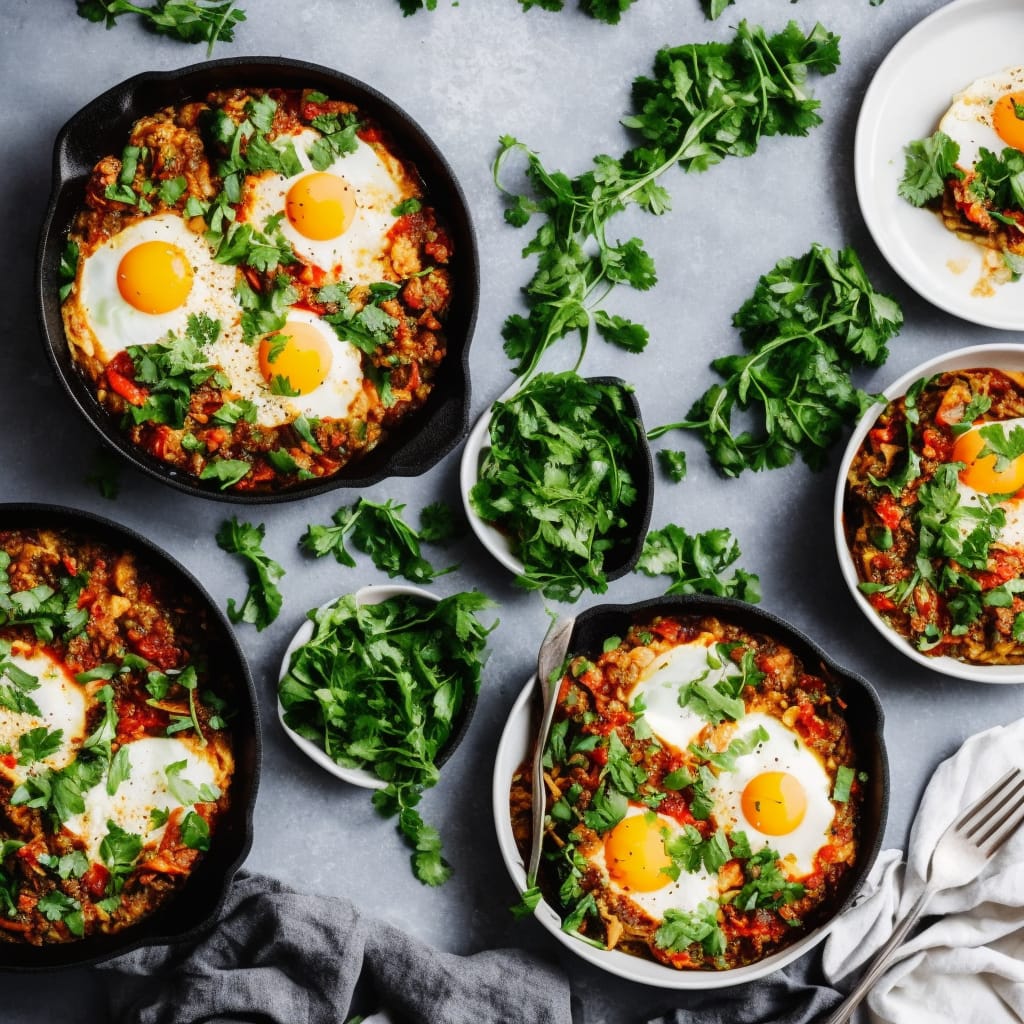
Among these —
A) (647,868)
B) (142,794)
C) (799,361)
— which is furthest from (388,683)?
(799,361)

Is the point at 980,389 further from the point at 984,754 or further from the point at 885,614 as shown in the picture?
the point at 984,754

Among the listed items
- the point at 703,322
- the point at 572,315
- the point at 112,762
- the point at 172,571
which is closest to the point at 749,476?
the point at 703,322

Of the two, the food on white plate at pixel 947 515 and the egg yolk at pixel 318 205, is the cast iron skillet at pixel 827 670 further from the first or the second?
the egg yolk at pixel 318 205

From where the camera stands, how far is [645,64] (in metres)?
5.11

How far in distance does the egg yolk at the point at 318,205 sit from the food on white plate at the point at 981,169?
2414mm

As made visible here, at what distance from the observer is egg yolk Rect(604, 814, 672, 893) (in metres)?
4.64

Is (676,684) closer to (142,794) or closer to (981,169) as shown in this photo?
(142,794)

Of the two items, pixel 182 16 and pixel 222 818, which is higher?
pixel 182 16

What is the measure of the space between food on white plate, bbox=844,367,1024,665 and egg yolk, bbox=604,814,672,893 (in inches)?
51.7

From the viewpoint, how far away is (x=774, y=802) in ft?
15.2

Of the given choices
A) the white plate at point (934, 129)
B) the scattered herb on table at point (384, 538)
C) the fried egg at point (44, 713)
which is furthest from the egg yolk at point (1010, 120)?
the fried egg at point (44, 713)

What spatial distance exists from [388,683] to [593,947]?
4.28 feet

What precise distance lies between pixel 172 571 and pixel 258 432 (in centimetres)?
62

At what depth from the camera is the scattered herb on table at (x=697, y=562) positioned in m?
5.02
